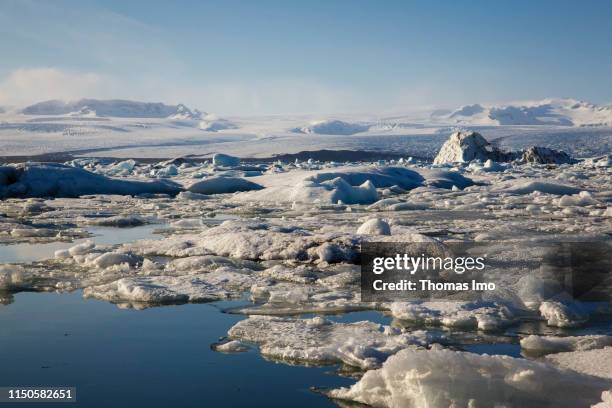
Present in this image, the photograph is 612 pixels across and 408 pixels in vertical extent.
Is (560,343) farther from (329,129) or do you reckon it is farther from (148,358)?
(329,129)

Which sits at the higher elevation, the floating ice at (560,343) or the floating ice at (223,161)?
the floating ice at (560,343)

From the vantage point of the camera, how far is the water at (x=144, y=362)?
84.1 inches

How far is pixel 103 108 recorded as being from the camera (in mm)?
115812

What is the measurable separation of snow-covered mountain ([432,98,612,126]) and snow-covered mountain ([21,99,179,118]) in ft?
191

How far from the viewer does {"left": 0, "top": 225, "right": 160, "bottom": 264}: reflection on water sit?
503cm

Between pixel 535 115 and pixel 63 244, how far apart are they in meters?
133

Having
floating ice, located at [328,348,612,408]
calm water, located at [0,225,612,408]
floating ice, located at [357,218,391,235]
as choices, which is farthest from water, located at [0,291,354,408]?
floating ice, located at [357,218,391,235]

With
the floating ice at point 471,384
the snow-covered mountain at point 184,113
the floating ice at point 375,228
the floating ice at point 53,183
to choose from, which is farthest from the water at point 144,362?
the snow-covered mountain at point 184,113

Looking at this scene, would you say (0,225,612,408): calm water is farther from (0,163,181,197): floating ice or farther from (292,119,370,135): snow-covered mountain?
(292,119,370,135): snow-covered mountain

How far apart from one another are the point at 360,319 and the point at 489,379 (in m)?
1.25

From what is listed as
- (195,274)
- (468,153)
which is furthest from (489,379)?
(468,153)

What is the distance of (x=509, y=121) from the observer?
114m

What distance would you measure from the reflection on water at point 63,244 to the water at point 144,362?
1.88 meters

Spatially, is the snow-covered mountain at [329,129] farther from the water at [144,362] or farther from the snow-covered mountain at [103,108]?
the water at [144,362]
